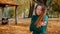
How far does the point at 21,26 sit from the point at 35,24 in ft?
5.60

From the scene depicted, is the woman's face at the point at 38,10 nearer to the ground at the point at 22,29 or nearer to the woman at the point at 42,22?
the woman at the point at 42,22

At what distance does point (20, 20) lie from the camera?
128 inches

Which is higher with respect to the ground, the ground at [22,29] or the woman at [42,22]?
the woman at [42,22]

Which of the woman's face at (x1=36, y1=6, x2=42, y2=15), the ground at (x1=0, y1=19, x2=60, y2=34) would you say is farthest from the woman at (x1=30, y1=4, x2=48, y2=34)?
the ground at (x1=0, y1=19, x2=60, y2=34)

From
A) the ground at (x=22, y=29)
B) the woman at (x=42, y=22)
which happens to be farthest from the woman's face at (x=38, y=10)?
the ground at (x=22, y=29)

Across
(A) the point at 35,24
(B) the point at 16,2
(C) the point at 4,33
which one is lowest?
(C) the point at 4,33

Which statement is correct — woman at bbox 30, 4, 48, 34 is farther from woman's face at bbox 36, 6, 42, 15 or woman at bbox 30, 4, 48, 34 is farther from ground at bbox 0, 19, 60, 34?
ground at bbox 0, 19, 60, 34

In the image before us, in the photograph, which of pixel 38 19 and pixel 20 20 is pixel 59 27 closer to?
pixel 20 20

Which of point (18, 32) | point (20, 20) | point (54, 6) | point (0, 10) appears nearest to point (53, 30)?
point (54, 6)

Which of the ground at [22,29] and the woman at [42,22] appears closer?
the woman at [42,22]

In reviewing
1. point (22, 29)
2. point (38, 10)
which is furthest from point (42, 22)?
point (22, 29)

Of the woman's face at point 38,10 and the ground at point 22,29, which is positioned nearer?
the woman's face at point 38,10

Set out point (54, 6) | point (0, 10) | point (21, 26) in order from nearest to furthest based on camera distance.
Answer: point (54, 6) → point (21, 26) → point (0, 10)

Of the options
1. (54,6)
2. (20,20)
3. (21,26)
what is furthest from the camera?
(20,20)
